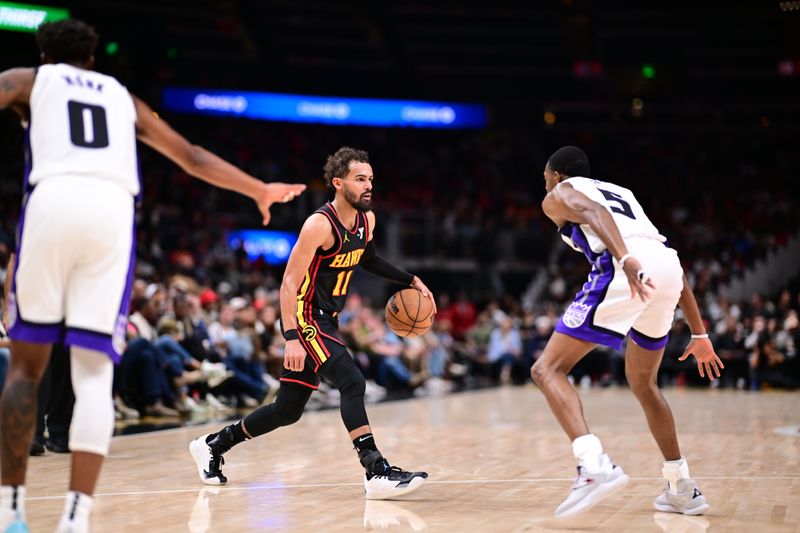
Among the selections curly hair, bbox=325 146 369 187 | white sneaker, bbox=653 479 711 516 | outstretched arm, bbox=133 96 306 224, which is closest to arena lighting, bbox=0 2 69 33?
curly hair, bbox=325 146 369 187

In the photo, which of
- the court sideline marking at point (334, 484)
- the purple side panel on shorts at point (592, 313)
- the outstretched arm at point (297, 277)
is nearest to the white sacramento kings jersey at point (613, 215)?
the purple side panel on shorts at point (592, 313)

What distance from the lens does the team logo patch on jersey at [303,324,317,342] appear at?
6.00 meters

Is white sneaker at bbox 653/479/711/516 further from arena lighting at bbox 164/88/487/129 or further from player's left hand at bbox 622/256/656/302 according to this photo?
arena lighting at bbox 164/88/487/129

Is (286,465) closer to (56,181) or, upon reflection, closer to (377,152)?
(56,181)

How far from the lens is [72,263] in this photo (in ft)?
12.6

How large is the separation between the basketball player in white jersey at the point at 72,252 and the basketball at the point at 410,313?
268 centimetres

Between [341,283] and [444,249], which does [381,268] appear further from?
[444,249]

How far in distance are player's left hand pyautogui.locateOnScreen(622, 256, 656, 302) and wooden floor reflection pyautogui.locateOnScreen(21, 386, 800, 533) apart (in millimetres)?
1129

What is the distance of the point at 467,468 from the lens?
23.2 ft

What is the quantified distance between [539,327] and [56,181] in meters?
16.1

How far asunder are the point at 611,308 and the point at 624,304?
7 cm

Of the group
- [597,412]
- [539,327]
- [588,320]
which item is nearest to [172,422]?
[597,412]

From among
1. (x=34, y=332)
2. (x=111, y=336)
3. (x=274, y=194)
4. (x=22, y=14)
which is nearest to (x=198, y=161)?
(x=274, y=194)

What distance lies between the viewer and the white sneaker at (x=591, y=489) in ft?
15.2
